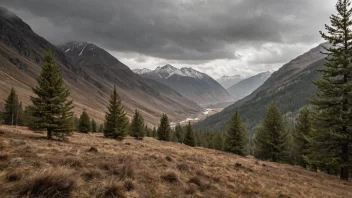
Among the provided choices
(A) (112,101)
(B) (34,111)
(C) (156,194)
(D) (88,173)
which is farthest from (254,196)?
(A) (112,101)

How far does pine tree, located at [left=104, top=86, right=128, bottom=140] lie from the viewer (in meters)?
45.4

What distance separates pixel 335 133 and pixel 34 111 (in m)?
31.6

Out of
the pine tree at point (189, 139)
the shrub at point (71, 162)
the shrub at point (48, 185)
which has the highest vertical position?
the shrub at point (48, 185)

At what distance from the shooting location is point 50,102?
80.9 feet

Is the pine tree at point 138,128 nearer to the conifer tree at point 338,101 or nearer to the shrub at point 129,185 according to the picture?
the conifer tree at point 338,101

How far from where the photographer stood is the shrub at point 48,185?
5.73m

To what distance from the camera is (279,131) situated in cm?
4294

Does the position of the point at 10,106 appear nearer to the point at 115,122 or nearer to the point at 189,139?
the point at 115,122

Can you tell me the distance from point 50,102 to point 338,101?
3110cm

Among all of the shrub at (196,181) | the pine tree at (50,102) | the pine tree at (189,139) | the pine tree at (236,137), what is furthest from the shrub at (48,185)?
the pine tree at (189,139)

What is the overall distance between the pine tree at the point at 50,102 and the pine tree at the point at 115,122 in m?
19.6

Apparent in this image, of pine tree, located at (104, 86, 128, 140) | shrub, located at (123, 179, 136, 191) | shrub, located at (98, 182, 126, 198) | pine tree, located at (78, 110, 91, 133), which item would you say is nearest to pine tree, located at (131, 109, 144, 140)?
pine tree, located at (78, 110, 91, 133)

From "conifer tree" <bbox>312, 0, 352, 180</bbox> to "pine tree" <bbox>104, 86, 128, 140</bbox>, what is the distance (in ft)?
116

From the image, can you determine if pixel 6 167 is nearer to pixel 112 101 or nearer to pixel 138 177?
pixel 138 177
